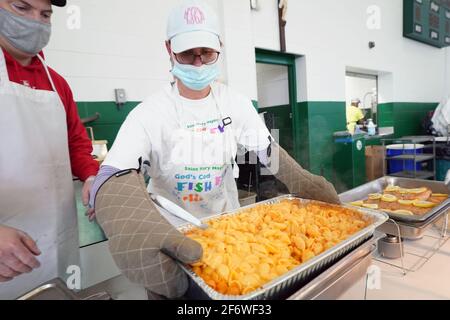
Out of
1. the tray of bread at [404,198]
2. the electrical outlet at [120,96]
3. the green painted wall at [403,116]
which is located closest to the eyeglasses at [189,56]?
the tray of bread at [404,198]

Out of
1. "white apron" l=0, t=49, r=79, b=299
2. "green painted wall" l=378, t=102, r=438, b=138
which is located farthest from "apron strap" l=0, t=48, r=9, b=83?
"green painted wall" l=378, t=102, r=438, b=138

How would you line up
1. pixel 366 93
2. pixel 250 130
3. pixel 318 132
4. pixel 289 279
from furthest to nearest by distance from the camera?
pixel 366 93
pixel 318 132
pixel 250 130
pixel 289 279

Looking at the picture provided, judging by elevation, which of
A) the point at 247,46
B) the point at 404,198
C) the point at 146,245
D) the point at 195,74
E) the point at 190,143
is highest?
the point at 247,46

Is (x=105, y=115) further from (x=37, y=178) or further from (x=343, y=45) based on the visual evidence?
(x=343, y=45)

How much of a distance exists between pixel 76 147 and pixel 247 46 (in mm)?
2515

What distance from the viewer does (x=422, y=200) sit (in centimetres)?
167

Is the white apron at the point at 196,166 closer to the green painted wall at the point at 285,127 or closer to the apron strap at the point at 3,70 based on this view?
the apron strap at the point at 3,70

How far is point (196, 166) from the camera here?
1326 millimetres

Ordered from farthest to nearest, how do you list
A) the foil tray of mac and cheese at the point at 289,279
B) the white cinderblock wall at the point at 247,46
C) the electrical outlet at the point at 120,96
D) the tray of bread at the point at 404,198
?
the electrical outlet at the point at 120,96 → the white cinderblock wall at the point at 247,46 → the tray of bread at the point at 404,198 → the foil tray of mac and cheese at the point at 289,279

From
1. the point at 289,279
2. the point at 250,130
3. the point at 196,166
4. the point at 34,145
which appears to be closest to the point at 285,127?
the point at 250,130

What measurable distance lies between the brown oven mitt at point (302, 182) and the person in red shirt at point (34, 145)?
911mm

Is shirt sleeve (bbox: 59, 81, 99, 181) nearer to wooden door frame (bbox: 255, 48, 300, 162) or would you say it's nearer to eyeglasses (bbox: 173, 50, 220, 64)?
eyeglasses (bbox: 173, 50, 220, 64)

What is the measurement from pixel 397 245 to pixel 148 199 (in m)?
1.04

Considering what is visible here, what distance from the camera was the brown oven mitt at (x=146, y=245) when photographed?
717 millimetres
